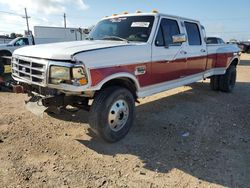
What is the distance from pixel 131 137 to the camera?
4797 millimetres

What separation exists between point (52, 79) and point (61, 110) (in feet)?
1.99

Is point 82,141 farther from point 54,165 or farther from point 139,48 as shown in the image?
point 139,48

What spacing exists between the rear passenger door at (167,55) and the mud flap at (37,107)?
2.06 m

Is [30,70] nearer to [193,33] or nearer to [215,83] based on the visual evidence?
[193,33]

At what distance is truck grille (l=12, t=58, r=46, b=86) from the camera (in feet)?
13.4

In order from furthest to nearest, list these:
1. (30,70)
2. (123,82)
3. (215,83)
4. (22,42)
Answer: (22,42), (215,83), (123,82), (30,70)

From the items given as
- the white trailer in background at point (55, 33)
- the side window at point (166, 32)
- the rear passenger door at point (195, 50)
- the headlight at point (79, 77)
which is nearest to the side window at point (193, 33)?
the rear passenger door at point (195, 50)

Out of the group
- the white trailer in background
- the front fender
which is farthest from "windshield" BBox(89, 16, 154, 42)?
the white trailer in background

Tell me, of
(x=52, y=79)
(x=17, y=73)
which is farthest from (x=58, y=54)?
(x=17, y=73)

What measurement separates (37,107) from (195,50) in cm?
396

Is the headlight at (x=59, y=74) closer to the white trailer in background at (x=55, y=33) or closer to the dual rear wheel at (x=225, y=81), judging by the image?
the dual rear wheel at (x=225, y=81)

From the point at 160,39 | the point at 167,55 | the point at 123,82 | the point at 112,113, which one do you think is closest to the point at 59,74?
the point at 112,113

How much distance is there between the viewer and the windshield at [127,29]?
16.8ft

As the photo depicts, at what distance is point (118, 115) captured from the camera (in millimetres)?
4555
